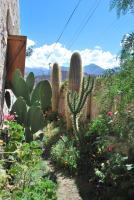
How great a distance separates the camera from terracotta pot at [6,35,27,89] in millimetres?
8500

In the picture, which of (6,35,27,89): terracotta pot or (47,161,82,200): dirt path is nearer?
(47,161,82,200): dirt path

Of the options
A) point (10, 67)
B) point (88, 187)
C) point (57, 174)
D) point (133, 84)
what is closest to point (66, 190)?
point (88, 187)

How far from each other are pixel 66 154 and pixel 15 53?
2576 millimetres

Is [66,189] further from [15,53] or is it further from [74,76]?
[74,76]

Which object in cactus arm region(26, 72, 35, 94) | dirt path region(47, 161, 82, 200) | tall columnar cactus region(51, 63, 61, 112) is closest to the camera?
dirt path region(47, 161, 82, 200)

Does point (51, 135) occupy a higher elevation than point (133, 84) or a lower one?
lower

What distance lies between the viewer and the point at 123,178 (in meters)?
6.83

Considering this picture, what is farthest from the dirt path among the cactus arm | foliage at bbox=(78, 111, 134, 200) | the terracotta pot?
the terracotta pot

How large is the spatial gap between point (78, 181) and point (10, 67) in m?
2.52

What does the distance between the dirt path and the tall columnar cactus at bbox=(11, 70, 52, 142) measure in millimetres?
1126

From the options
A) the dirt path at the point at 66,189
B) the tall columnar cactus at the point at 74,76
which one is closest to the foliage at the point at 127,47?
the dirt path at the point at 66,189

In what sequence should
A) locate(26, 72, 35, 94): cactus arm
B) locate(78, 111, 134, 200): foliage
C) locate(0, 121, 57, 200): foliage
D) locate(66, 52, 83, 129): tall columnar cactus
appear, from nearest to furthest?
1. locate(0, 121, 57, 200): foliage
2. locate(78, 111, 134, 200): foliage
3. locate(26, 72, 35, 94): cactus arm
4. locate(66, 52, 83, 129): tall columnar cactus

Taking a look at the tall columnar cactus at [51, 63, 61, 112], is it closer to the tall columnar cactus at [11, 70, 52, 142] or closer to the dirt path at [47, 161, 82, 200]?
the tall columnar cactus at [11, 70, 52, 142]

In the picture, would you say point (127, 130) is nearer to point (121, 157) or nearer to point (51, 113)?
point (121, 157)
